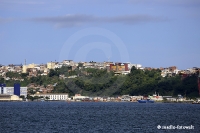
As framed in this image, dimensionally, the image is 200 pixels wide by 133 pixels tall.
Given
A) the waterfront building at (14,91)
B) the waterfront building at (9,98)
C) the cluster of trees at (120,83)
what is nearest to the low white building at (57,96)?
the cluster of trees at (120,83)

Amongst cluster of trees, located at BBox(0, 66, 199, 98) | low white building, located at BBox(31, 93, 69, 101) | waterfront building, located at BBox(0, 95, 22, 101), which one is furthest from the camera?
low white building, located at BBox(31, 93, 69, 101)

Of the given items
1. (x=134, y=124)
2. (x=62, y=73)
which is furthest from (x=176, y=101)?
(x=134, y=124)

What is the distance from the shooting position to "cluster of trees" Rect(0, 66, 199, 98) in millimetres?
146000

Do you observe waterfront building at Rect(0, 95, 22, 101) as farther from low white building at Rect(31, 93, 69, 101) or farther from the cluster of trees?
the cluster of trees

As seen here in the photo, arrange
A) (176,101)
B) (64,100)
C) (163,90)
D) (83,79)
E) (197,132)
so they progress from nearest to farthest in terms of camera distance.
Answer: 1. (197,132)
2. (176,101)
3. (163,90)
4. (64,100)
5. (83,79)

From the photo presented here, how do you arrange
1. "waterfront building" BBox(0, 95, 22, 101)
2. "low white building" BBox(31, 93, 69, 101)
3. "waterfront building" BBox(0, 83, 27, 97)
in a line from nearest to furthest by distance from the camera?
1. "waterfront building" BBox(0, 95, 22, 101)
2. "waterfront building" BBox(0, 83, 27, 97)
3. "low white building" BBox(31, 93, 69, 101)

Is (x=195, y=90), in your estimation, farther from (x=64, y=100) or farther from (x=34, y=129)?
(x=34, y=129)

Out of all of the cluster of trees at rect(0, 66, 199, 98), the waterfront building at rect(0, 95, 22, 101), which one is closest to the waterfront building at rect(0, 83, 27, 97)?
the waterfront building at rect(0, 95, 22, 101)

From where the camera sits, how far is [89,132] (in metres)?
47.9

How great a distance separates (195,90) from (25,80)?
6892 centimetres

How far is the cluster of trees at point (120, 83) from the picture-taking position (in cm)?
14600

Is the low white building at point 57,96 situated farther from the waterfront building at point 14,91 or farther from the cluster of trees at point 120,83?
the waterfront building at point 14,91

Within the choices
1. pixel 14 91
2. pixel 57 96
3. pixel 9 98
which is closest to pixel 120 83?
pixel 57 96

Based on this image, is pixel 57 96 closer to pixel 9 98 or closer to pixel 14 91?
pixel 14 91
